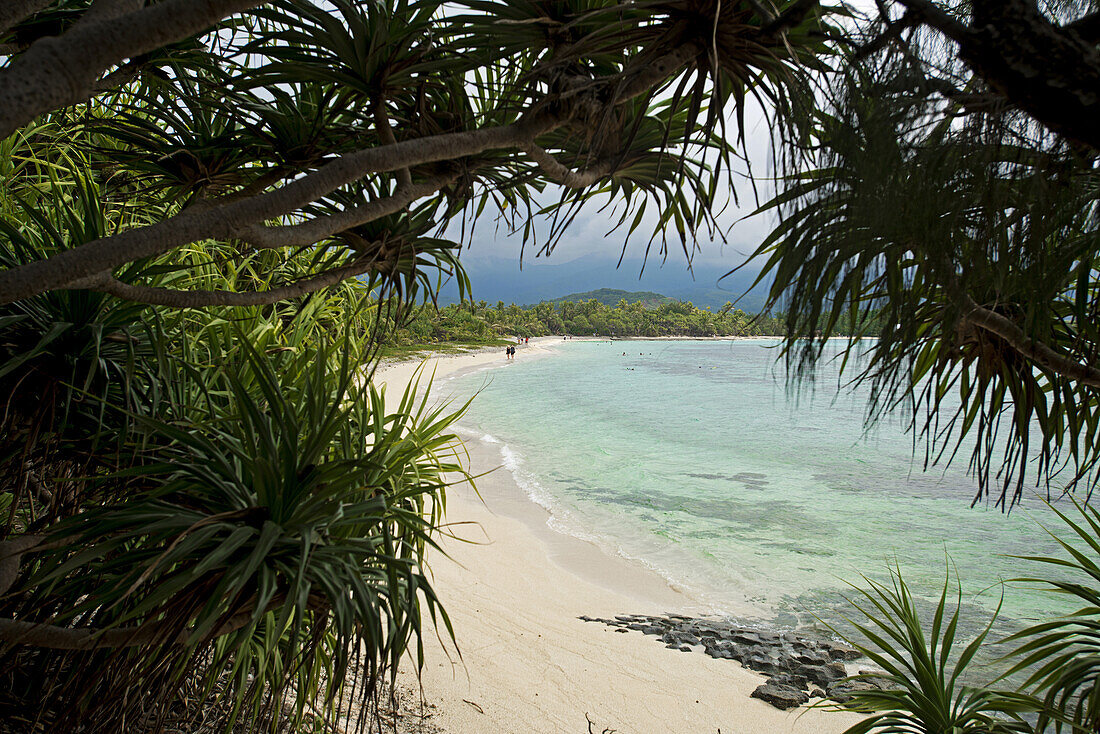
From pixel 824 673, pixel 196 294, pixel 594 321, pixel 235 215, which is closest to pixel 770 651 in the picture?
pixel 824 673

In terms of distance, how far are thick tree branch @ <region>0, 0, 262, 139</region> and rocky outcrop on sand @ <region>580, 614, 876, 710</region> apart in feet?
14.8

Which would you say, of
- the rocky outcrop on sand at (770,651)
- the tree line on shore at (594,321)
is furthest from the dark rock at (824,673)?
the tree line on shore at (594,321)

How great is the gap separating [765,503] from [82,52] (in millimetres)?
11445

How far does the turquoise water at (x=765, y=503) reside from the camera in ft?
22.3

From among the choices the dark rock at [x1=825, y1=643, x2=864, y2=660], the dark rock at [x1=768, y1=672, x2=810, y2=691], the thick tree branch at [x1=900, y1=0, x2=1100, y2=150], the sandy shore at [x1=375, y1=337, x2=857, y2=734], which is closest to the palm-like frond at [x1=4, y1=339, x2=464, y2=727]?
the sandy shore at [x1=375, y1=337, x2=857, y2=734]

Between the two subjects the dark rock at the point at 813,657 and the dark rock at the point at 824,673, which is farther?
the dark rock at the point at 813,657

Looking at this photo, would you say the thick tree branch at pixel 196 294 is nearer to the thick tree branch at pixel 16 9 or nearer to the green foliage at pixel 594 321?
the thick tree branch at pixel 16 9

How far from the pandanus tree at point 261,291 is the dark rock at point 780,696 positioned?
3.27m

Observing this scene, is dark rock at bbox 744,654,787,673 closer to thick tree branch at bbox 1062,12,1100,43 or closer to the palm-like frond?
the palm-like frond

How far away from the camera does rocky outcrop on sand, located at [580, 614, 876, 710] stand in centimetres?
406

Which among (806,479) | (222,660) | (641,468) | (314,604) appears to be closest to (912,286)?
(314,604)

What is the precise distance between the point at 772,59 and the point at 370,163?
0.78 metres

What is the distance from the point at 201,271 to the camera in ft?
6.40

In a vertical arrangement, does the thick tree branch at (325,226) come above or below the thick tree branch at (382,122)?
below
